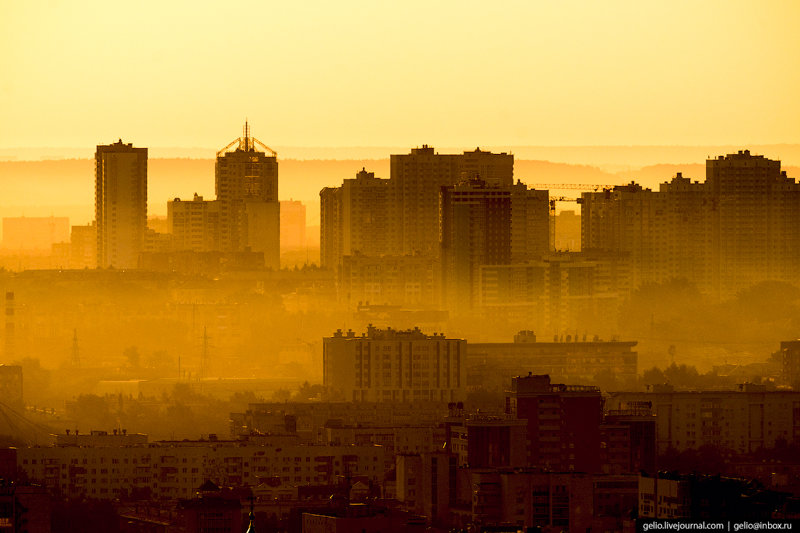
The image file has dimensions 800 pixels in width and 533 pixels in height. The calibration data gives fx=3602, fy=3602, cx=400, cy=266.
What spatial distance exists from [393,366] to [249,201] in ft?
74.2

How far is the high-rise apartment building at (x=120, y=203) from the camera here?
75.3m

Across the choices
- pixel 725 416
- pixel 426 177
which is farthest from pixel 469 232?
pixel 725 416

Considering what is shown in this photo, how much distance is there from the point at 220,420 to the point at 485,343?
11.2 m

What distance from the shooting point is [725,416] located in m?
48.8

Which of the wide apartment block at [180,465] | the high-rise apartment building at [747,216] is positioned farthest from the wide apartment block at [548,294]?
the wide apartment block at [180,465]

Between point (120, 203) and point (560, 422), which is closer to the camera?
point (560, 422)

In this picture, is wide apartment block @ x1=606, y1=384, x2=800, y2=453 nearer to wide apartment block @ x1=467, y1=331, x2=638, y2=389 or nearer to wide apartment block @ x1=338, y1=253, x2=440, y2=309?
wide apartment block @ x1=467, y1=331, x2=638, y2=389

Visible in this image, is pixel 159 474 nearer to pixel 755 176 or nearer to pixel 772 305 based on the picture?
pixel 772 305

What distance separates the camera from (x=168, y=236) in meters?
79.2

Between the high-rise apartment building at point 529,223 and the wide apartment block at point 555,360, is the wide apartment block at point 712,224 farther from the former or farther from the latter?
the wide apartment block at point 555,360

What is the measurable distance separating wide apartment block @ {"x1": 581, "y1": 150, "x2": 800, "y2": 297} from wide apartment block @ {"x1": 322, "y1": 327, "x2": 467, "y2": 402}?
62.2 feet

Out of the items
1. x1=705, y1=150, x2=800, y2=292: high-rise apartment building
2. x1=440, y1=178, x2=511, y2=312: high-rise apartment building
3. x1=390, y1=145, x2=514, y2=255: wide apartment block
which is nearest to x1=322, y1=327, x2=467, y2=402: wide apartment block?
x1=440, y1=178, x2=511, y2=312: high-rise apartment building

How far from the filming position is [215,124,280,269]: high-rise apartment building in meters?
78.3

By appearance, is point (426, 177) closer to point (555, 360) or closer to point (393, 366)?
point (555, 360)
